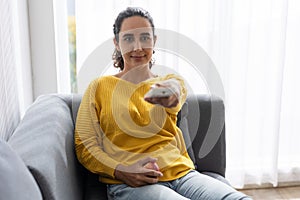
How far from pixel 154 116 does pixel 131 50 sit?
0.26 meters

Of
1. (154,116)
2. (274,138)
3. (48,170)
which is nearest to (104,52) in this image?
(154,116)

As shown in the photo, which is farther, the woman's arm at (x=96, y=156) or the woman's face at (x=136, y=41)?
the woman's face at (x=136, y=41)

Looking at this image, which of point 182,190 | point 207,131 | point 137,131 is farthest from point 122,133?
point 207,131

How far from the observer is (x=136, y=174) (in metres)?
1.40

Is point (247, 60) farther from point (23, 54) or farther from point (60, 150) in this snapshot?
point (60, 150)

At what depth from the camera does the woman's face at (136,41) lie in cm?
152

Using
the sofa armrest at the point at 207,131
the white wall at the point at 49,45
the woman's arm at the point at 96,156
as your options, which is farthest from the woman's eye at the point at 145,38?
the white wall at the point at 49,45

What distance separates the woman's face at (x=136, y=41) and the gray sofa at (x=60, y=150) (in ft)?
1.00

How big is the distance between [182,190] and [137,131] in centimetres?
26

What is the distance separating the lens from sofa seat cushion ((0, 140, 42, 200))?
2.93ft

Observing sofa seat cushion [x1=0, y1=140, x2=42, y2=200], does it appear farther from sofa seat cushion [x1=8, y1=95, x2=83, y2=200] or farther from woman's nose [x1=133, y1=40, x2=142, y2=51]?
woman's nose [x1=133, y1=40, x2=142, y2=51]

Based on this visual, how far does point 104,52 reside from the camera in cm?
197

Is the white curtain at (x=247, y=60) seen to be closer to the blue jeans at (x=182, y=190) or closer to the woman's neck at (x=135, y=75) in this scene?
the woman's neck at (x=135, y=75)

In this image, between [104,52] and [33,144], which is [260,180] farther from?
[33,144]
